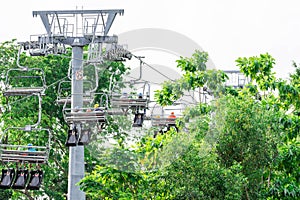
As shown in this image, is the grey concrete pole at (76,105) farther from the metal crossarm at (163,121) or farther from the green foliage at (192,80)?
the green foliage at (192,80)

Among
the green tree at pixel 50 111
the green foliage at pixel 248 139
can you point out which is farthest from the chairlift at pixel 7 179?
the green tree at pixel 50 111

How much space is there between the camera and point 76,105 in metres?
19.6

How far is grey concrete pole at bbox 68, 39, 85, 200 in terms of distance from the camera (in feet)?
64.3

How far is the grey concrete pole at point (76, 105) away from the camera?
772 inches

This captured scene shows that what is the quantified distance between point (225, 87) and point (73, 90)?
368 cm

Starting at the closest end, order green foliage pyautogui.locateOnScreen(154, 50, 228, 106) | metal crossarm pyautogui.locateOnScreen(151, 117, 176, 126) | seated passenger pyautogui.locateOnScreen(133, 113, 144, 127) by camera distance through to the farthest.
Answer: seated passenger pyautogui.locateOnScreen(133, 113, 144, 127)
green foliage pyautogui.locateOnScreen(154, 50, 228, 106)
metal crossarm pyautogui.locateOnScreen(151, 117, 176, 126)

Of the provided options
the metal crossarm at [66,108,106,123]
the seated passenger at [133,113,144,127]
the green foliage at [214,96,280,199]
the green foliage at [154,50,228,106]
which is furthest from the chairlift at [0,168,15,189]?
the green foliage at [154,50,228,106]

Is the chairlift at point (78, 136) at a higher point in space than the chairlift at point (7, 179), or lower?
higher

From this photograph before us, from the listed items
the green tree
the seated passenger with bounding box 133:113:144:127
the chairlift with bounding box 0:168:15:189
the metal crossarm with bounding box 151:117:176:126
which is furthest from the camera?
the green tree

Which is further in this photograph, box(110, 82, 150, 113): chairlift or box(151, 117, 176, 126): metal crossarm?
box(151, 117, 176, 126): metal crossarm

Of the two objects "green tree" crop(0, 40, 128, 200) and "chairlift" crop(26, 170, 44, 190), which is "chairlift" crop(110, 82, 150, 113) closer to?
"chairlift" crop(26, 170, 44, 190)

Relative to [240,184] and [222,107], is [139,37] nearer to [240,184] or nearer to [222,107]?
[222,107]

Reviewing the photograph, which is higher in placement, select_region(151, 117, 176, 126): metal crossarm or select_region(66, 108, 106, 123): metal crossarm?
select_region(66, 108, 106, 123): metal crossarm

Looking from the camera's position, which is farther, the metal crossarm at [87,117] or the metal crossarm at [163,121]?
the metal crossarm at [163,121]
